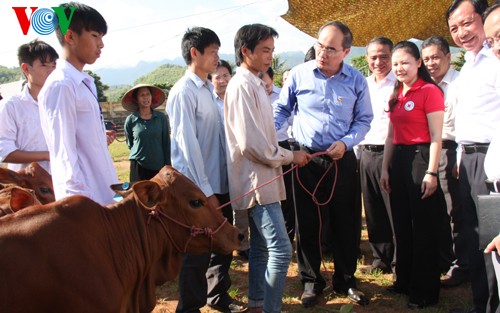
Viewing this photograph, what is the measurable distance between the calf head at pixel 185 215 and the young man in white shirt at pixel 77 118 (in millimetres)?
364

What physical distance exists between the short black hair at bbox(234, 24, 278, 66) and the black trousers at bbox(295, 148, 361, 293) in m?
1.23

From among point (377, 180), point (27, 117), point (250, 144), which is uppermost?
point (27, 117)

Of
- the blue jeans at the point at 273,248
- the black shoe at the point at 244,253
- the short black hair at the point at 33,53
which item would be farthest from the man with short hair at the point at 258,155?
the black shoe at the point at 244,253

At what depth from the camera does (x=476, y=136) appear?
3.29m

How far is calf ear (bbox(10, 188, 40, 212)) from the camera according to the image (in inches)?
109

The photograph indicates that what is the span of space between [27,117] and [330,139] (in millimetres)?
2739

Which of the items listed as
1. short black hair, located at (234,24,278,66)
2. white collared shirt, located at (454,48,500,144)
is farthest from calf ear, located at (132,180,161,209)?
white collared shirt, located at (454,48,500,144)

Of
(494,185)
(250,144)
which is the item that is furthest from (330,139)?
(494,185)

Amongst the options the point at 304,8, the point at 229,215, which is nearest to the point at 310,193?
the point at 229,215

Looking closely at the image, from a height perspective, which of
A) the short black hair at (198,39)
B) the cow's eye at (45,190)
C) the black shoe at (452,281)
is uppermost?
the short black hair at (198,39)

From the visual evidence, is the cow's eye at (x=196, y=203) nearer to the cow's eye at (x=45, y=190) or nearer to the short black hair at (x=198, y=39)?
the short black hair at (x=198, y=39)

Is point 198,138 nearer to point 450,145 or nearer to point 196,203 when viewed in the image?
point 196,203

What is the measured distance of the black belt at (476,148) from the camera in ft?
10.7

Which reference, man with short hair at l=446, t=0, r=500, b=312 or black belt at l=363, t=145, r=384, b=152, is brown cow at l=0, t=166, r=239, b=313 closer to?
man with short hair at l=446, t=0, r=500, b=312
